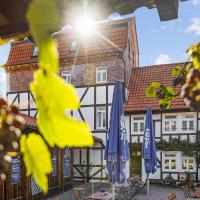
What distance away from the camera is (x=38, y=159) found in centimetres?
30

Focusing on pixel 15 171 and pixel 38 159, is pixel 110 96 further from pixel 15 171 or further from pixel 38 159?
pixel 38 159

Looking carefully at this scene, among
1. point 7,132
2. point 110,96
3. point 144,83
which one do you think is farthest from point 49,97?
point 144,83

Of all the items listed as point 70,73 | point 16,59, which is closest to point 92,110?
point 70,73

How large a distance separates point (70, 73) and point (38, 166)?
57.8ft

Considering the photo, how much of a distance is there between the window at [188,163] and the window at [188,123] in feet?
4.90

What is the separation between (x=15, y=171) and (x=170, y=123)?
862 cm

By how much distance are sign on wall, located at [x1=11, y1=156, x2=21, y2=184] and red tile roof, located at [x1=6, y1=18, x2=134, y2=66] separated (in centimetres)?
824

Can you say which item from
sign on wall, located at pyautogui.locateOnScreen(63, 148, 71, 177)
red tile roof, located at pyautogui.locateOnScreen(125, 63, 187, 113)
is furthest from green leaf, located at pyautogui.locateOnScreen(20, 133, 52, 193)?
red tile roof, located at pyautogui.locateOnScreen(125, 63, 187, 113)

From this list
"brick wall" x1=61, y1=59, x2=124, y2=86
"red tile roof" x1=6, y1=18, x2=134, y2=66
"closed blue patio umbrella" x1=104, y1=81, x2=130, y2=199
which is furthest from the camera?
"red tile roof" x1=6, y1=18, x2=134, y2=66

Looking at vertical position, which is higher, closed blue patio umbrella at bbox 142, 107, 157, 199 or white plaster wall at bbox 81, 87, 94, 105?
white plaster wall at bbox 81, 87, 94, 105

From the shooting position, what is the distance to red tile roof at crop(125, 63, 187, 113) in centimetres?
1691

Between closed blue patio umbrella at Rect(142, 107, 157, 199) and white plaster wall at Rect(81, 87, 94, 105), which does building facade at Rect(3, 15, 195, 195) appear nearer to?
white plaster wall at Rect(81, 87, 94, 105)

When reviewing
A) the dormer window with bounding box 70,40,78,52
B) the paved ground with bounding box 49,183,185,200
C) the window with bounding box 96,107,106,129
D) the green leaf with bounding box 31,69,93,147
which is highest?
the dormer window with bounding box 70,40,78,52

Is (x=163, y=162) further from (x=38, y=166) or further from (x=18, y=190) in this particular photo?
(x=38, y=166)
